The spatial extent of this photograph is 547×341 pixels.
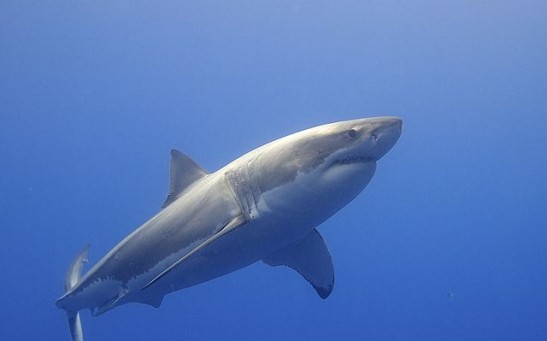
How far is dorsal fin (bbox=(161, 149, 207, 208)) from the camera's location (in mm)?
6125

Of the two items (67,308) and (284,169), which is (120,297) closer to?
(67,308)

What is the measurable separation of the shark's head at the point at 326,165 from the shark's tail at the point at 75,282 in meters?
4.29

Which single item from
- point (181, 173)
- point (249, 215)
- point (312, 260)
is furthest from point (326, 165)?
point (181, 173)

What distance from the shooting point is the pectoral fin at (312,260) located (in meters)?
6.00

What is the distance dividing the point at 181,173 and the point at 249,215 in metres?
1.76

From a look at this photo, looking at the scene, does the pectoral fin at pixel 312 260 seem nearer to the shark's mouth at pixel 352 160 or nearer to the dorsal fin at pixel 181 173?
the dorsal fin at pixel 181 173

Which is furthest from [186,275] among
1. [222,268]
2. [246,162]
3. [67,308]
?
[67,308]

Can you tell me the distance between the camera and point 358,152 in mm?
4199

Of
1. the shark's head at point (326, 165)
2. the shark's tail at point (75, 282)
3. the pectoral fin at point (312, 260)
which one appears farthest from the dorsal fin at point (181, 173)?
the shark's tail at point (75, 282)

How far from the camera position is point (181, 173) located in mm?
6164

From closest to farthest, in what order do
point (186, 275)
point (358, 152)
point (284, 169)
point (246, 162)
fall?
1. point (358, 152)
2. point (284, 169)
3. point (246, 162)
4. point (186, 275)

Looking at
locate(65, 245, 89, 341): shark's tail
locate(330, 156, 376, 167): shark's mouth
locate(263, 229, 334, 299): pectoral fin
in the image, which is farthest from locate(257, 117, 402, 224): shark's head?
locate(65, 245, 89, 341): shark's tail

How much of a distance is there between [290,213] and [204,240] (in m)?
1.04

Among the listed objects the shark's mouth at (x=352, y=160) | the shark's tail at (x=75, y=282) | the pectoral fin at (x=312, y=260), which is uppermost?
the shark's tail at (x=75, y=282)
